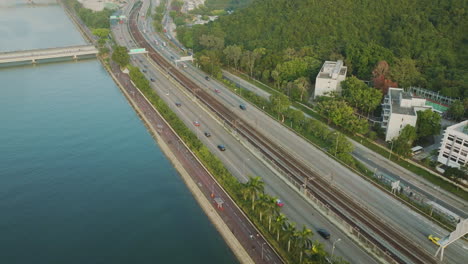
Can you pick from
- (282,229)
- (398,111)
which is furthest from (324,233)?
(398,111)

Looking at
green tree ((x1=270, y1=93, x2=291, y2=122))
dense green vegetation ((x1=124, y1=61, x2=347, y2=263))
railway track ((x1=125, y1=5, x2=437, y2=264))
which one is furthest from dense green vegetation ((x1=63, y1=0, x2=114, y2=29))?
dense green vegetation ((x1=124, y1=61, x2=347, y2=263))

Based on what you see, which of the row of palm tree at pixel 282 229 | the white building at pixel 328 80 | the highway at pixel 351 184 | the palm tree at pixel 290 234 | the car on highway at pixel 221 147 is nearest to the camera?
the row of palm tree at pixel 282 229

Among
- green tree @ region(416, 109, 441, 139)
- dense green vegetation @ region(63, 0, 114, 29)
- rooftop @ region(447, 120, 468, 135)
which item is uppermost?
dense green vegetation @ region(63, 0, 114, 29)

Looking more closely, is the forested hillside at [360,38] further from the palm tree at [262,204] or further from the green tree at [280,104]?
the palm tree at [262,204]

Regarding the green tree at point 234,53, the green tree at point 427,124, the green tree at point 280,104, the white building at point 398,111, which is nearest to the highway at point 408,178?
the white building at point 398,111

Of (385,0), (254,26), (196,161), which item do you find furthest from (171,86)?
(385,0)

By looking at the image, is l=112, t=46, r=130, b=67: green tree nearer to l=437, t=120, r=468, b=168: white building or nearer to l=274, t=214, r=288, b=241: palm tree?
l=274, t=214, r=288, b=241: palm tree
